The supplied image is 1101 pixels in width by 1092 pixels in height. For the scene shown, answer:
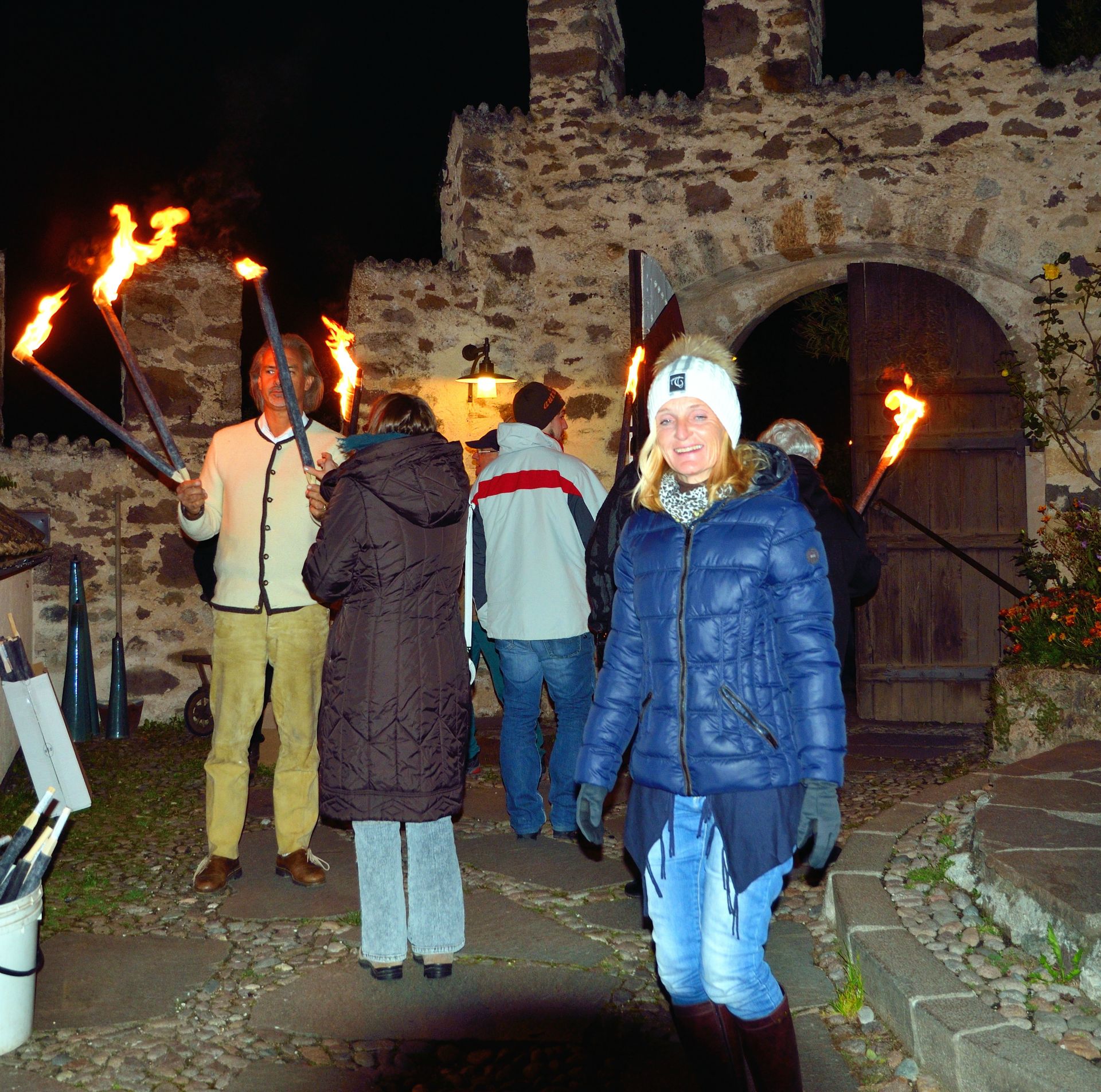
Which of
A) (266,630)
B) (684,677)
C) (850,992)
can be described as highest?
(684,677)

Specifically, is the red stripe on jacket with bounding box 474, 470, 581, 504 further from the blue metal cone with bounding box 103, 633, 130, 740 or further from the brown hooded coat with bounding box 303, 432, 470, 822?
the blue metal cone with bounding box 103, 633, 130, 740

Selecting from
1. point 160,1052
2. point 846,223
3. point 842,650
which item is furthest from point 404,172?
point 160,1052

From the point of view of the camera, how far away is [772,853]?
7.00 ft

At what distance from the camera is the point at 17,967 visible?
2695 mm

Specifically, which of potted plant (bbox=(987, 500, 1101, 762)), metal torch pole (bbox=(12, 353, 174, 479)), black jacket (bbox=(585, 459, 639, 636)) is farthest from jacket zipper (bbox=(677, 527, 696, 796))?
potted plant (bbox=(987, 500, 1101, 762))

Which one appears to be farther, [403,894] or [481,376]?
[481,376]

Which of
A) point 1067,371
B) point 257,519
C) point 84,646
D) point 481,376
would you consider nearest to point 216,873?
point 257,519

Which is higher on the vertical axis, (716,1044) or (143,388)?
(143,388)

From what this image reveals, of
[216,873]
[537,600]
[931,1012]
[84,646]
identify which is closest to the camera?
[931,1012]

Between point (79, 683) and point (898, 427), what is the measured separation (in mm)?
5338

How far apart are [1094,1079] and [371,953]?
1835mm

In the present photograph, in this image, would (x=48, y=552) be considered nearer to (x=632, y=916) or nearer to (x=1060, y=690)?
(x=632, y=916)

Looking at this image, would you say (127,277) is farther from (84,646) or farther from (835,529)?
(84,646)

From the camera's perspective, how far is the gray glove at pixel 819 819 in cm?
213
